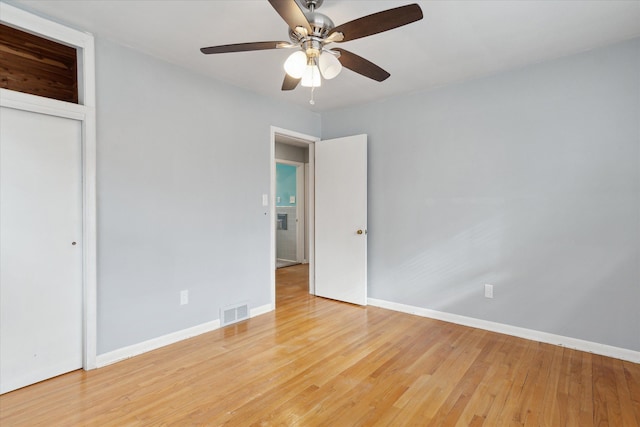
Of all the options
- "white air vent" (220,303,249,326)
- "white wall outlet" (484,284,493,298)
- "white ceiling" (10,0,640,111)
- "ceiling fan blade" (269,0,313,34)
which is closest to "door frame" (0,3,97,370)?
"white ceiling" (10,0,640,111)

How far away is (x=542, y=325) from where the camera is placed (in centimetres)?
295

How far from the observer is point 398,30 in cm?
239

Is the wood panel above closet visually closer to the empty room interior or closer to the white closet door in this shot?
the empty room interior

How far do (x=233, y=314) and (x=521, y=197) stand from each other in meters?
2.96

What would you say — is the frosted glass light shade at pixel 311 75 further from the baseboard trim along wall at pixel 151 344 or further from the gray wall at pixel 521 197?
the baseboard trim along wall at pixel 151 344

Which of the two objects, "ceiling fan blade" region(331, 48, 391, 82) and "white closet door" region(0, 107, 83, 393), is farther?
"white closet door" region(0, 107, 83, 393)

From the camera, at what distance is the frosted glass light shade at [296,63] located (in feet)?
6.21

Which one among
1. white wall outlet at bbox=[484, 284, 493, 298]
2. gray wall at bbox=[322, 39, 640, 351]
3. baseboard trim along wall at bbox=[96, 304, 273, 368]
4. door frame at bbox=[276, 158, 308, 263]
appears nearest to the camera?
baseboard trim along wall at bbox=[96, 304, 273, 368]

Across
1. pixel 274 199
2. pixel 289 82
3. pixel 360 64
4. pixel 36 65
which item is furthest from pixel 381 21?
pixel 36 65

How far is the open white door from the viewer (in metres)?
3.99

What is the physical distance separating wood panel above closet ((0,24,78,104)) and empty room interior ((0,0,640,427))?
2 centimetres

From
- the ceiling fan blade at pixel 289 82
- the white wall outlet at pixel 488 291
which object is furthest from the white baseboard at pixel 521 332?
the ceiling fan blade at pixel 289 82

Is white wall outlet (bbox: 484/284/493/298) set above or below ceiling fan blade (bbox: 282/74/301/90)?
below

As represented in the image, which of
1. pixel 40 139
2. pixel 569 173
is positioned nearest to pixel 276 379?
pixel 40 139
